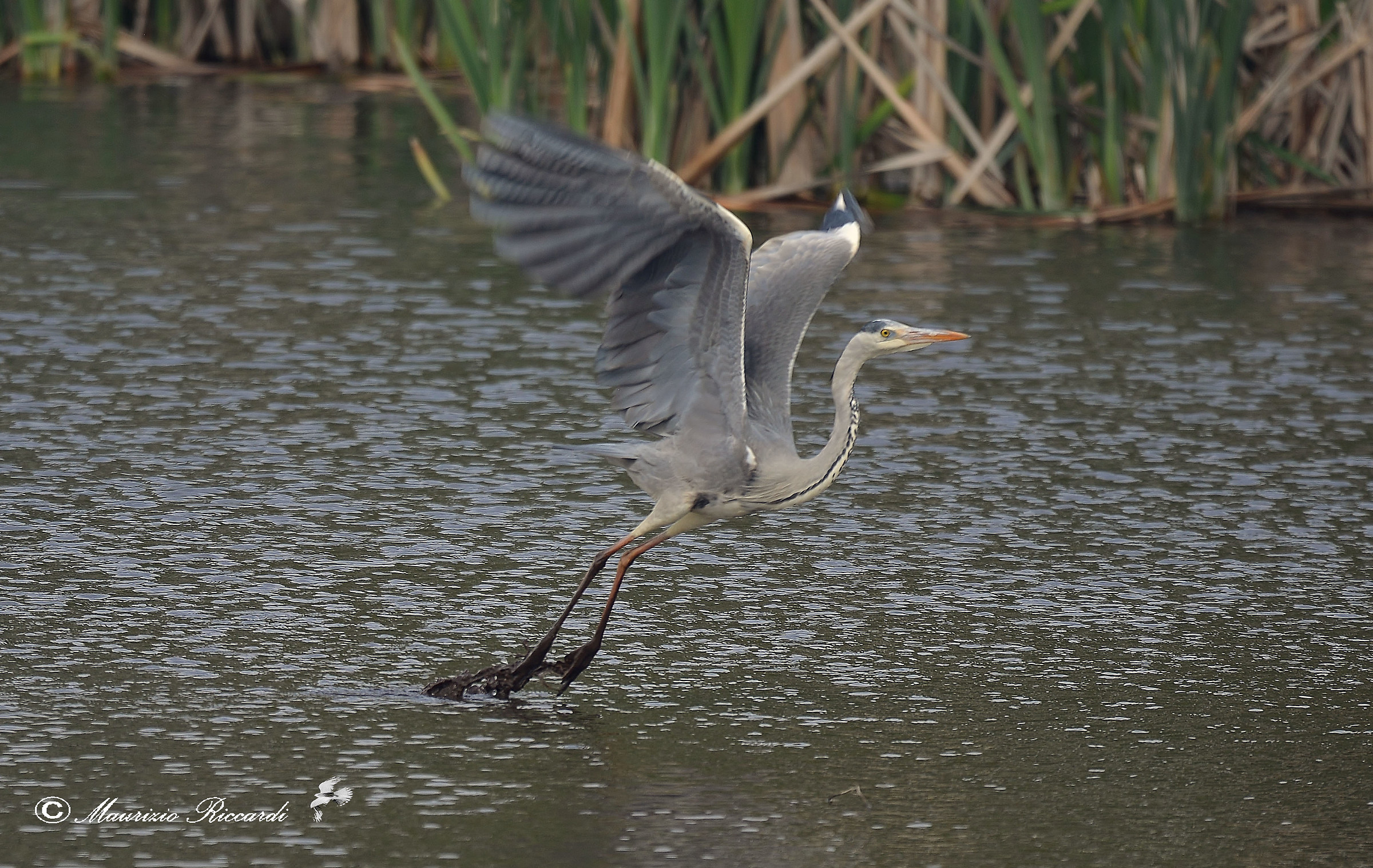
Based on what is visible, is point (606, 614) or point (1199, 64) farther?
point (1199, 64)

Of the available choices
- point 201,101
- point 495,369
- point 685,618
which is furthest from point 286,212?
point 685,618

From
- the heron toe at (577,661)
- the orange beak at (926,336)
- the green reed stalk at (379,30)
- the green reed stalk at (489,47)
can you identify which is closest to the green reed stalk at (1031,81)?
the green reed stalk at (489,47)

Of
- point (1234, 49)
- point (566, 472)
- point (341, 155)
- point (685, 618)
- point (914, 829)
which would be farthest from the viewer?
point (341, 155)

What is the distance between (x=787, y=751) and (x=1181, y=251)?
279 inches

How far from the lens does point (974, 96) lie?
12.1 m

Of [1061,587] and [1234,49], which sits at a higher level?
[1234,49]

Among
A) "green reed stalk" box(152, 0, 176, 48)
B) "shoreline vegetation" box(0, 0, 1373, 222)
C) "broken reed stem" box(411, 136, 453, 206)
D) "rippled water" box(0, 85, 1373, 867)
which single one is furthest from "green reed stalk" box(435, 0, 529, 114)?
"green reed stalk" box(152, 0, 176, 48)

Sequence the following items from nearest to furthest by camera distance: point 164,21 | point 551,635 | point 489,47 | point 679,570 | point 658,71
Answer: point 551,635, point 679,570, point 658,71, point 489,47, point 164,21

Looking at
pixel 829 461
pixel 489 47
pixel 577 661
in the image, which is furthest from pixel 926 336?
pixel 489 47

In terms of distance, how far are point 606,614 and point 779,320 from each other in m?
1.02

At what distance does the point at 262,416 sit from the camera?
8156 millimetres

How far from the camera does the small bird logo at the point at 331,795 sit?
4562mm

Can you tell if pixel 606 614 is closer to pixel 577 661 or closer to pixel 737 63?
pixel 577 661

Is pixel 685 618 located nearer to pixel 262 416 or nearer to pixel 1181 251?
pixel 262 416
